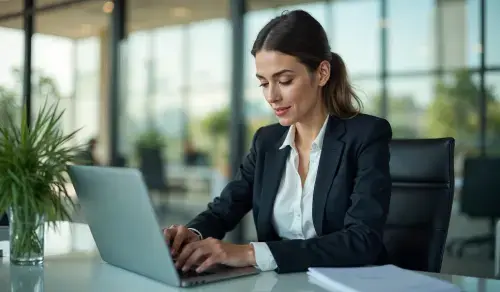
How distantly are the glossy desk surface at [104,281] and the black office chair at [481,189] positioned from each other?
3586mm

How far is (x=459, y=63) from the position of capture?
5.55 m

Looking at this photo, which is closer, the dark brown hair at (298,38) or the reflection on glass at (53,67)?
the dark brown hair at (298,38)

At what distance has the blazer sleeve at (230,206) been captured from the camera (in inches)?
64.5

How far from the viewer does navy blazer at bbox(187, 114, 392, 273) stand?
132cm

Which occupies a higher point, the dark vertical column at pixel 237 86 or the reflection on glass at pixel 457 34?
the reflection on glass at pixel 457 34

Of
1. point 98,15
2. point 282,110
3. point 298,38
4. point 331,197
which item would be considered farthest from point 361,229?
point 98,15

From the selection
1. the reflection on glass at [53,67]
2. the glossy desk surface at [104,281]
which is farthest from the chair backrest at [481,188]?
the reflection on glass at [53,67]

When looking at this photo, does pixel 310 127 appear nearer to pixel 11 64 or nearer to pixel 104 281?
pixel 104 281

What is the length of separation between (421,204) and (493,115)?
397cm

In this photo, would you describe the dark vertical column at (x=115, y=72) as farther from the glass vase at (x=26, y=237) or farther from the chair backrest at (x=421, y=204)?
the glass vase at (x=26, y=237)

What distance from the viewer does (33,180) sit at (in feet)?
4.16

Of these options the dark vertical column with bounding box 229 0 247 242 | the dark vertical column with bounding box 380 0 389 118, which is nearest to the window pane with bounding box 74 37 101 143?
the dark vertical column with bounding box 229 0 247 242

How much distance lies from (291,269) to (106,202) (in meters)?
0.42

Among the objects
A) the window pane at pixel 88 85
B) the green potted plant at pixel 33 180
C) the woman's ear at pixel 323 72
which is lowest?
the green potted plant at pixel 33 180
